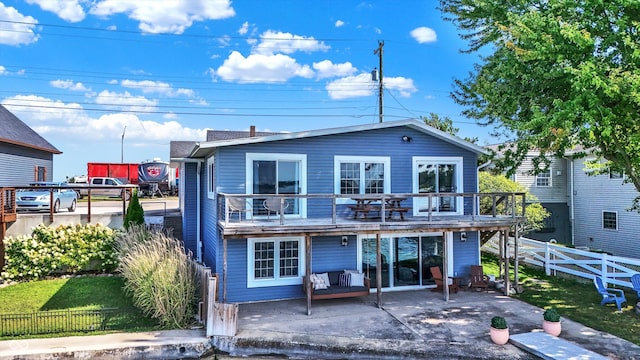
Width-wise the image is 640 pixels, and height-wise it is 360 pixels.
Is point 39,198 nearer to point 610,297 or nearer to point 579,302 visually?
point 579,302

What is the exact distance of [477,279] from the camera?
1362 cm

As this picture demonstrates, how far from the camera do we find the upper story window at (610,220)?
798 inches

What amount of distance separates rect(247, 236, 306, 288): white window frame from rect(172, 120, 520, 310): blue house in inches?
1.1

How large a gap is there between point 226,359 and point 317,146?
6.56 meters

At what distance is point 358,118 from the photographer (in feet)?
105

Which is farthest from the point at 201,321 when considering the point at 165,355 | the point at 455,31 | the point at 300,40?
the point at 300,40

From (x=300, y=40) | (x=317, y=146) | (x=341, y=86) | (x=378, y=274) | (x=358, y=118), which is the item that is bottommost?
(x=378, y=274)

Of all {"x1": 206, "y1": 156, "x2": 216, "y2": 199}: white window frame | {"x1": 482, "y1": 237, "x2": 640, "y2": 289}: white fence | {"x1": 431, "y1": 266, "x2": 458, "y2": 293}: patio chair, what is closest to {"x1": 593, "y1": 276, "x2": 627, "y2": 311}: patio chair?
{"x1": 482, "y1": 237, "x2": 640, "y2": 289}: white fence

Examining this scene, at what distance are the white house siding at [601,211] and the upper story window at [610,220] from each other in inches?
5.9

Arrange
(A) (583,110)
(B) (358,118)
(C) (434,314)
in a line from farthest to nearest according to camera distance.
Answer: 1. (B) (358,118)
2. (C) (434,314)
3. (A) (583,110)

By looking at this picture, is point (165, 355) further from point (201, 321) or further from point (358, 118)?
point (358, 118)

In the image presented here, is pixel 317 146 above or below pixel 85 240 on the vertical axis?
above

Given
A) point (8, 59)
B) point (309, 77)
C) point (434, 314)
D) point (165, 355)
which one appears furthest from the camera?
point (309, 77)

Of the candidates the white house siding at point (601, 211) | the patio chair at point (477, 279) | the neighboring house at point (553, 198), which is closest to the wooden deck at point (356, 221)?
the patio chair at point (477, 279)
